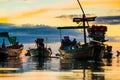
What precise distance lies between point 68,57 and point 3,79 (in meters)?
126

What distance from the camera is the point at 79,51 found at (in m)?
150

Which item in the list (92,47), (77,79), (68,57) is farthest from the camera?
(68,57)

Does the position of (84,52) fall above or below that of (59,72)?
above

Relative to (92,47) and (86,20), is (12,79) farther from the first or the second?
(86,20)

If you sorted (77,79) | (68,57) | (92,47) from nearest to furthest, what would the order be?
(77,79)
(92,47)
(68,57)

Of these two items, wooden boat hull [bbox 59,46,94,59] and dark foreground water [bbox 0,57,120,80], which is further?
wooden boat hull [bbox 59,46,94,59]

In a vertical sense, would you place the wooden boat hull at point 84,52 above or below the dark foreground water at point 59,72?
above

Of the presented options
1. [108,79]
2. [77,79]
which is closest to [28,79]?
[77,79]

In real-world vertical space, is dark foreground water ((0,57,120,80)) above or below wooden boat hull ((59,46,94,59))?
below

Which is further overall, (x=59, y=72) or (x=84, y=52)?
(x=84, y=52)

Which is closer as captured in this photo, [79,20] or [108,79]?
[108,79]

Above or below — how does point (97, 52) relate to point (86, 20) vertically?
below

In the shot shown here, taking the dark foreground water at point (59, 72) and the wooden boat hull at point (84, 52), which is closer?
the dark foreground water at point (59, 72)

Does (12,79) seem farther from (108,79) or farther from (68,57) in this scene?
(68,57)
